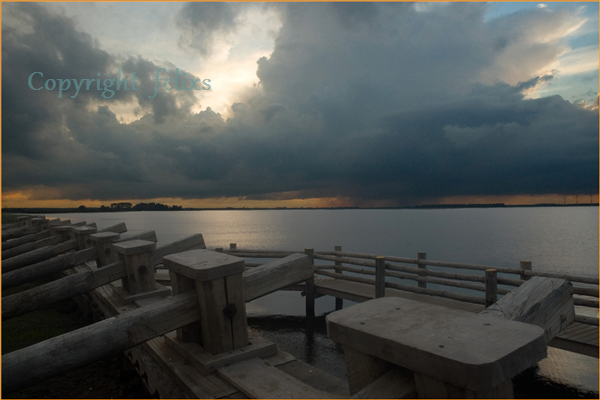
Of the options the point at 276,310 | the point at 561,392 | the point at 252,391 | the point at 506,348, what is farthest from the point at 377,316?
the point at 276,310

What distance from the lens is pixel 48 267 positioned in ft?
20.1

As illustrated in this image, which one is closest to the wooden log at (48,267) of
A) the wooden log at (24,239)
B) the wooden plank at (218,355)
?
the wooden plank at (218,355)

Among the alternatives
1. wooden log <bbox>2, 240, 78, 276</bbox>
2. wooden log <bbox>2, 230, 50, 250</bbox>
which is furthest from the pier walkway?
wooden log <bbox>2, 230, 50, 250</bbox>

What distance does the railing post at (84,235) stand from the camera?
7.77 metres

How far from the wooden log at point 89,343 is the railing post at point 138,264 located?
7.30 ft

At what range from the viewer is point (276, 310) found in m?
17.1

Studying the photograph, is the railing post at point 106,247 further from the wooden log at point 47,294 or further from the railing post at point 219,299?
the railing post at point 219,299

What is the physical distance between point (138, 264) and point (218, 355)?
257cm

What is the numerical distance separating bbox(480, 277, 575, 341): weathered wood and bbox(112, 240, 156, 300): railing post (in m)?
4.41

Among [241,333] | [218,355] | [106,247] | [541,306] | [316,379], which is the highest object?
[541,306]

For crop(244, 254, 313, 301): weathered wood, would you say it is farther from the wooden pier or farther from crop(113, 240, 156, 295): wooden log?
crop(113, 240, 156, 295): wooden log

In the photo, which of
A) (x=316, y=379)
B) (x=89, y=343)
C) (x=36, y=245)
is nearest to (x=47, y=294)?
(x=89, y=343)

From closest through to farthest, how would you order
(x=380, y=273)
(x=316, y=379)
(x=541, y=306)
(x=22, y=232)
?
1. (x=541, y=306)
2. (x=316, y=379)
3. (x=380, y=273)
4. (x=22, y=232)

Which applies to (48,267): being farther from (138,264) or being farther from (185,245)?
(185,245)
